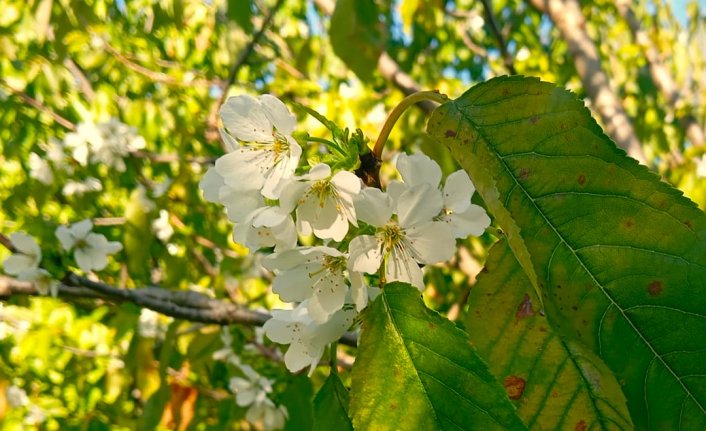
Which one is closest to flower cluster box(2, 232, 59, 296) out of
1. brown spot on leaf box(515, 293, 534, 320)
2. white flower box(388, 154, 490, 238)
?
white flower box(388, 154, 490, 238)

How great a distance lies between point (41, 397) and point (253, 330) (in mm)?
1594

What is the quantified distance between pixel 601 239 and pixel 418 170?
23 centimetres

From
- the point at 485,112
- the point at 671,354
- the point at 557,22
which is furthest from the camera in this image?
the point at 557,22

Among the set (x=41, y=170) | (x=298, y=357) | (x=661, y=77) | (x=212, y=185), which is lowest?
(x=298, y=357)

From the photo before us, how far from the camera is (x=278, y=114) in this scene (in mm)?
705

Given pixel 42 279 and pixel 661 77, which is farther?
pixel 661 77

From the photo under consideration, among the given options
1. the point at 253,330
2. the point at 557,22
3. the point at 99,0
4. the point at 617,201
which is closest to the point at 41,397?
the point at 253,330

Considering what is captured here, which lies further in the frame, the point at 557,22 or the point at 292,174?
the point at 557,22

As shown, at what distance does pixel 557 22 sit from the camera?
2.28 meters

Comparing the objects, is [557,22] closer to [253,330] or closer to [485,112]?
[253,330]

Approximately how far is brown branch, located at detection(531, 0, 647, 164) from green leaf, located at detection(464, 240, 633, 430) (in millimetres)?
1385

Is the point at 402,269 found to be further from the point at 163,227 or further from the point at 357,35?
the point at 163,227

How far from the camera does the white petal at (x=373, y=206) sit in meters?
0.58

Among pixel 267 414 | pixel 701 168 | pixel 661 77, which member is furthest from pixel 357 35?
pixel 661 77
